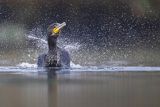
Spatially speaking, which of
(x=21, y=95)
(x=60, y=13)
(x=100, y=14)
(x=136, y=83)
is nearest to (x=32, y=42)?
(x=60, y=13)

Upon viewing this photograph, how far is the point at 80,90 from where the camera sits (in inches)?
66.6

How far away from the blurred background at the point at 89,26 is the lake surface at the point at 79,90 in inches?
30.7

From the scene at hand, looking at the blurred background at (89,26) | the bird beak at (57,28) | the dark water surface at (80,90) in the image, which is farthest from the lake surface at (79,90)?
the blurred background at (89,26)

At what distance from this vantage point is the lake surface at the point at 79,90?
1.42 meters

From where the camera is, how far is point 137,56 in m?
2.96

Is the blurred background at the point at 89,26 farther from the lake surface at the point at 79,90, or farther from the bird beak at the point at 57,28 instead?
the lake surface at the point at 79,90

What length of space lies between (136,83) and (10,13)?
146cm

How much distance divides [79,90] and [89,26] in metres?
1.45

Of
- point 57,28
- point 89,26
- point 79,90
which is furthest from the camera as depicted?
point 89,26

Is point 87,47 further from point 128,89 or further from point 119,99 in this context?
point 119,99

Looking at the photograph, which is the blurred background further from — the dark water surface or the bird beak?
the dark water surface

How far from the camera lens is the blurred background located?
118 inches

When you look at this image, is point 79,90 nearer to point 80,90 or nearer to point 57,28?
point 80,90

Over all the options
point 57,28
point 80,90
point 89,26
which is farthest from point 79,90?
point 89,26
